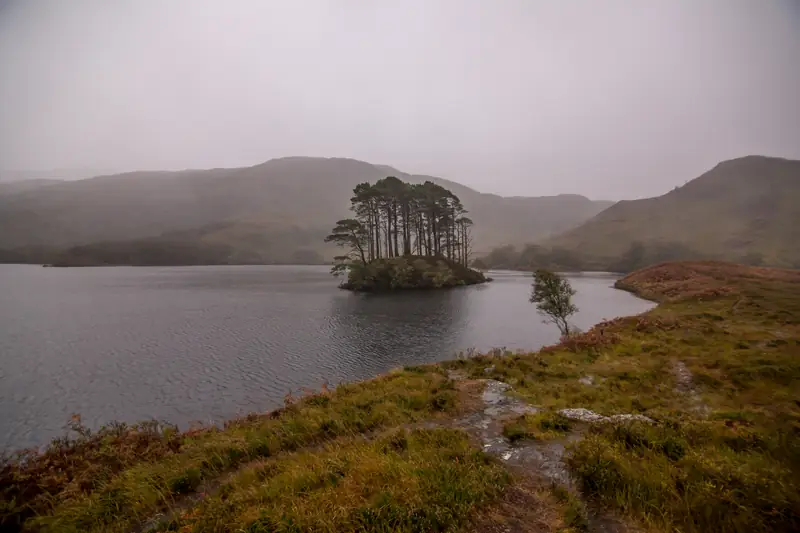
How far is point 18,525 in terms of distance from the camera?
892 centimetres

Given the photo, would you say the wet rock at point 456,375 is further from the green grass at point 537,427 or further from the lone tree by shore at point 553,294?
the lone tree by shore at point 553,294

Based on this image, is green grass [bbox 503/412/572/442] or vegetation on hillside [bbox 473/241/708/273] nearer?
green grass [bbox 503/412/572/442]

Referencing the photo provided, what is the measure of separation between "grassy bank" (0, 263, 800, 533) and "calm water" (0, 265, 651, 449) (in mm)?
6245

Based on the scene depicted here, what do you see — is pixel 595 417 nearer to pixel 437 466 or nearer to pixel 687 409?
pixel 687 409

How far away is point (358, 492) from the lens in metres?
7.80

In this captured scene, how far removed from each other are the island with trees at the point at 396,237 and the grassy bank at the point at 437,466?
185 ft

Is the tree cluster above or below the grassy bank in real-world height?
above

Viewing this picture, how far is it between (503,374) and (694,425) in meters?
9.19

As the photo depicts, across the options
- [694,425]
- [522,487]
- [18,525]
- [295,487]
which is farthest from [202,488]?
[694,425]

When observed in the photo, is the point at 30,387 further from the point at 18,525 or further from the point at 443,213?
the point at 443,213

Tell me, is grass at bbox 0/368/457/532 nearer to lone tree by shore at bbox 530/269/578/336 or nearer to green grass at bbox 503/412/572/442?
green grass at bbox 503/412/572/442

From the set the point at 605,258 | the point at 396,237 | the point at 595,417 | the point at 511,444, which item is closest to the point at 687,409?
the point at 595,417

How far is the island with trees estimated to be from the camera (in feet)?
244

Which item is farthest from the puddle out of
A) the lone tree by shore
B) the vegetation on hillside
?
the vegetation on hillside
